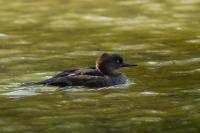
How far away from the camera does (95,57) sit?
1720 centimetres

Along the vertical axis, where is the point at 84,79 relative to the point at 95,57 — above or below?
above

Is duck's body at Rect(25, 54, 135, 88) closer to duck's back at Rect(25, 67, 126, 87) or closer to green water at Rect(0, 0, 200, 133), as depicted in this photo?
duck's back at Rect(25, 67, 126, 87)

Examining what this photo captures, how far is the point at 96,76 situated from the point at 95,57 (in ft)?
10.4

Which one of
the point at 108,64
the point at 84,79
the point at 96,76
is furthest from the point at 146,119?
the point at 108,64

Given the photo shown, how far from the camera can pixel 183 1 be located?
81.4 ft

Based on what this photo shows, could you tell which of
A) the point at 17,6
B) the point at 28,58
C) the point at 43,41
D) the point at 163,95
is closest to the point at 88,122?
the point at 163,95

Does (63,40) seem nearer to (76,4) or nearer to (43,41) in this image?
(43,41)

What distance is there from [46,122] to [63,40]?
321 inches

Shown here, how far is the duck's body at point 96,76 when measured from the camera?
1379 cm

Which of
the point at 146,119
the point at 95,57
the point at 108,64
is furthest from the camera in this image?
the point at 95,57

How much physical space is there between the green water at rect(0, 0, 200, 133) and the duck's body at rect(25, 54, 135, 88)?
0.15m

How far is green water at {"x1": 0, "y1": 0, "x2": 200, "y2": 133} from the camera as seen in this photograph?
11.5 metres

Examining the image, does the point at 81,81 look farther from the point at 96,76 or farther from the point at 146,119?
the point at 146,119

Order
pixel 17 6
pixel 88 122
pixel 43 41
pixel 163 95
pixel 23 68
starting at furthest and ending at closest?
pixel 17 6 → pixel 43 41 → pixel 23 68 → pixel 163 95 → pixel 88 122
